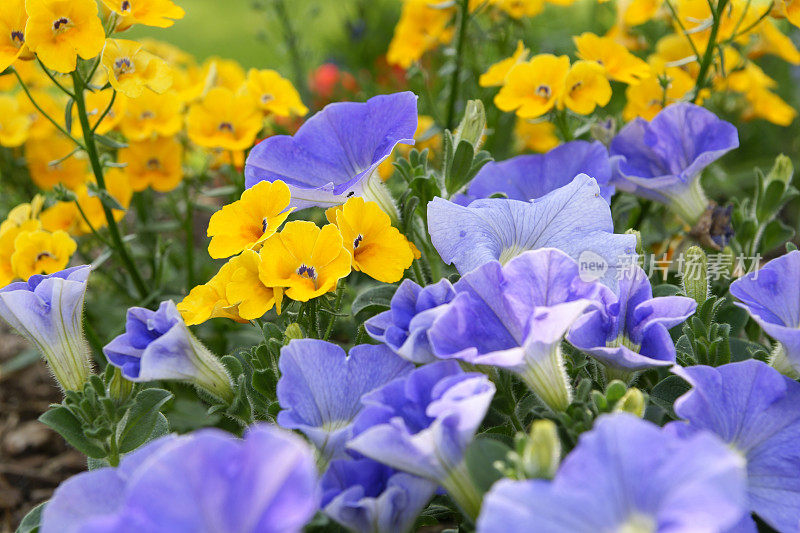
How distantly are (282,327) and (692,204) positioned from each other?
36.7 inches

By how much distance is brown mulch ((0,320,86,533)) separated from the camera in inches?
81.4

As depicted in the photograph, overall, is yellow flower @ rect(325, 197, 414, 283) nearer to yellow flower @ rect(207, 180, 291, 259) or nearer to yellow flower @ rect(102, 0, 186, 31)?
yellow flower @ rect(207, 180, 291, 259)

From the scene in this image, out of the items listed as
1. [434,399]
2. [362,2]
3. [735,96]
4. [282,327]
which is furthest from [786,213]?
[434,399]

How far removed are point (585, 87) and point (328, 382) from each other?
3.25ft

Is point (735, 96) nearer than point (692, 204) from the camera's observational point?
No

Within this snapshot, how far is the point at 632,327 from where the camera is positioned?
47.1 inches

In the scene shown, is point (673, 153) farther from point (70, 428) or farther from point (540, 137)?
point (70, 428)

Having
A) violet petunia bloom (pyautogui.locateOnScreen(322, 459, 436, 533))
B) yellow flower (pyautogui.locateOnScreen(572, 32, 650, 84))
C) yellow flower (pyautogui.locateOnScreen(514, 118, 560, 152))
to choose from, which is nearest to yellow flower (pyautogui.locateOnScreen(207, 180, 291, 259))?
violet petunia bloom (pyautogui.locateOnScreen(322, 459, 436, 533))

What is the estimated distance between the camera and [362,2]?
3.79 m

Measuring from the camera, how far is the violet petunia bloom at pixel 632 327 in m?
1.10

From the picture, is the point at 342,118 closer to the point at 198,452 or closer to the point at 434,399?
the point at 434,399

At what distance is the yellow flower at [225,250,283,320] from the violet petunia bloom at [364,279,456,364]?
0.18m

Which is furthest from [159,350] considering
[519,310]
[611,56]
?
[611,56]

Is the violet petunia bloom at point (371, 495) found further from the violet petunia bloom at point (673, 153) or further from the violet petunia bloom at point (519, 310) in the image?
the violet petunia bloom at point (673, 153)
